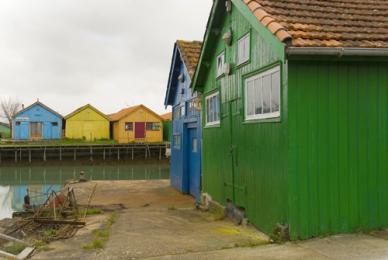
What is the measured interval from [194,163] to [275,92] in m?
9.32

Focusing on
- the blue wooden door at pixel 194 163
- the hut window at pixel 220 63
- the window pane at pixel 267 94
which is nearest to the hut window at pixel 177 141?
the blue wooden door at pixel 194 163

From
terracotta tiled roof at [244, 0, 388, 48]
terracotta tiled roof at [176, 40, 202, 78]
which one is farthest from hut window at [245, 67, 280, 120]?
terracotta tiled roof at [176, 40, 202, 78]

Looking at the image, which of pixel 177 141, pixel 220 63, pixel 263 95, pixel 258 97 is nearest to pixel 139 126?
pixel 177 141

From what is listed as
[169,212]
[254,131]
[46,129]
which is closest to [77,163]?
[46,129]

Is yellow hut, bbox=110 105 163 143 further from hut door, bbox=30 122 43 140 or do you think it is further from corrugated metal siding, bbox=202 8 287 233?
corrugated metal siding, bbox=202 8 287 233

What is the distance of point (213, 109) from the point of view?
12438 millimetres

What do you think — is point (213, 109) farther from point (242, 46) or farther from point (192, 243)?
point (192, 243)

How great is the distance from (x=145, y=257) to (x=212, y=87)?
20.9 feet

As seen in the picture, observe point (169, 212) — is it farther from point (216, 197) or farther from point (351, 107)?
point (351, 107)

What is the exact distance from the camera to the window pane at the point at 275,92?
7.67 metres

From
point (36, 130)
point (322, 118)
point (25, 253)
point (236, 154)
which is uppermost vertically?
point (36, 130)

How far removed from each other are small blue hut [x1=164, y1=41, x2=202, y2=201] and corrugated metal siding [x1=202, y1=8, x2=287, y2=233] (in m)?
3.21

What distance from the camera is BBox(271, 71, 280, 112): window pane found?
767 centimetres

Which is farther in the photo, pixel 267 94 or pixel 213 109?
pixel 213 109
